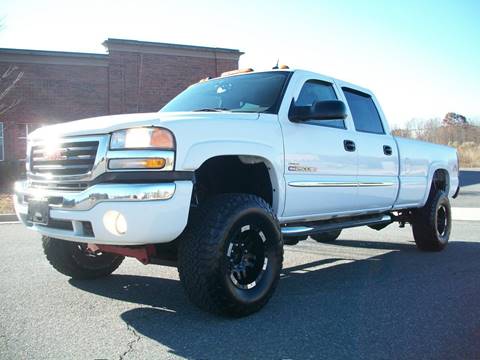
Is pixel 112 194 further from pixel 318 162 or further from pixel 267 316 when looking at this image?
pixel 318 162

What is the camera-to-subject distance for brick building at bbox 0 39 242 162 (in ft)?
65.1

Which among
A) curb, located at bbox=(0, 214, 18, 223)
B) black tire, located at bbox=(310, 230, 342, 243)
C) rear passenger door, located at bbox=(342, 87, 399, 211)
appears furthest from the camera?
A: curb, located at bbox=(0, 214, 18, 223)

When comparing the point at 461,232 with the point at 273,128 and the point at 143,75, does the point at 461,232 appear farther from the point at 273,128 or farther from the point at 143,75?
the point at 143,75

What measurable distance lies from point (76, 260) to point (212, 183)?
1.51 meters

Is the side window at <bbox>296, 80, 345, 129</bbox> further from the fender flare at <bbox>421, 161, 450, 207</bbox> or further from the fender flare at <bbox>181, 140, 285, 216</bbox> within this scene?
the fender flare at <bbox>421, 161, 450, 207</bbox>

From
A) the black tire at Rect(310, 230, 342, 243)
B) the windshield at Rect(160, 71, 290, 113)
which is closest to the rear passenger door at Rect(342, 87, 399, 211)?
the windshield at Rect(160, 71, 290, 113)

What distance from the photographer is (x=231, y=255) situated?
3.73 metres

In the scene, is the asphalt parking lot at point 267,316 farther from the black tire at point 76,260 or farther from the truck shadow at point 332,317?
the black tire at point 76,260

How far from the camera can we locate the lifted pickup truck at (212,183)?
3350mm

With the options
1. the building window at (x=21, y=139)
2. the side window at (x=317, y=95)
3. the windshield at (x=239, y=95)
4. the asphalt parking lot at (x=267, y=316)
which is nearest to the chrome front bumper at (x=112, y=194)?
the asphalt parking lot at (x=267, y=316)

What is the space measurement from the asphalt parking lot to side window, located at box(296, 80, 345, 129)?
1.58 m

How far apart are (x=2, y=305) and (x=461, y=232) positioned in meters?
7.53

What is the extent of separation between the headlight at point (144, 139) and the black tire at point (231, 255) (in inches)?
22.9

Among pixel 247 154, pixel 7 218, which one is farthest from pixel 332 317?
pixel 7 218
